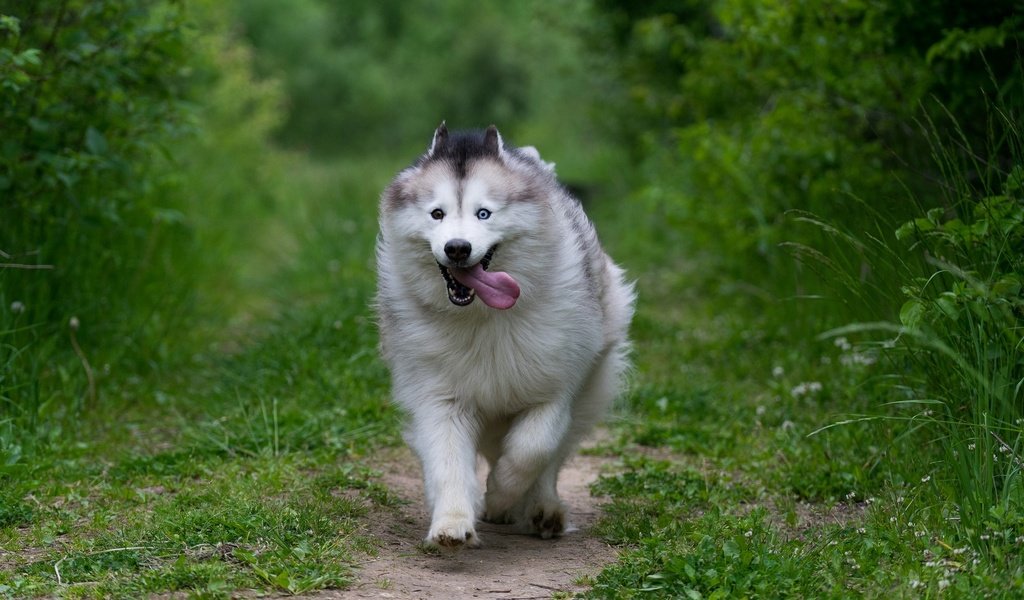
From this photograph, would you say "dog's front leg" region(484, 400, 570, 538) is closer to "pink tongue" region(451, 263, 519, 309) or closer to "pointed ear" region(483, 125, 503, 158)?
"pink tongue" region(451, 263, 519, 309)

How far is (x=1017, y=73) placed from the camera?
17.5ft

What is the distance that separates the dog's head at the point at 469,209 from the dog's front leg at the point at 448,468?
0.50 meters

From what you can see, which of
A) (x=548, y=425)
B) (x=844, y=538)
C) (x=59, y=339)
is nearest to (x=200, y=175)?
(x=59, y=339)

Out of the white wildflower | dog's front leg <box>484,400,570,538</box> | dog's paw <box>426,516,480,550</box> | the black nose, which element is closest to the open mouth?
the black nose

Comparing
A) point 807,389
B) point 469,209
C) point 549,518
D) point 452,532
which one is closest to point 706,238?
point 807,389

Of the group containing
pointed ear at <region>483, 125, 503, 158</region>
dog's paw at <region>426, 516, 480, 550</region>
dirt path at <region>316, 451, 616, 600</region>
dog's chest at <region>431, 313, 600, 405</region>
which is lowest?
dirt path at <region>316, 451, 616, 600</region>

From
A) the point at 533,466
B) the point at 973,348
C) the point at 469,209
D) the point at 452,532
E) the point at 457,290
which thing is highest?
the point at 469,209

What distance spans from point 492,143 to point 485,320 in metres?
0.67

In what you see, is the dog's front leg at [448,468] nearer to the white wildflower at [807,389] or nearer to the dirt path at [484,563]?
the dirt path at [484,563]

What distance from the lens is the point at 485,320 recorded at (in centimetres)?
454

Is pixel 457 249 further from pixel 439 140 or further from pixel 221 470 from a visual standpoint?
pixel 221 470

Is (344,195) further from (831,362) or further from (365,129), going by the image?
(365,129)

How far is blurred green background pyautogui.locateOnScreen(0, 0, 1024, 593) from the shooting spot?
4.50 metres

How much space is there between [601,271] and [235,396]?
7.52 ft
